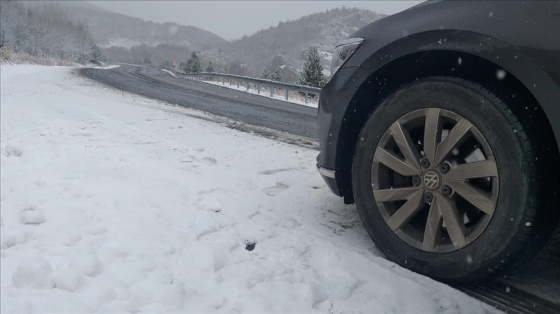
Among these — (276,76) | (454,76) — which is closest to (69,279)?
(454,76)

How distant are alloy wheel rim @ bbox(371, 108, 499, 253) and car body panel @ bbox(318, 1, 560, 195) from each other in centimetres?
35

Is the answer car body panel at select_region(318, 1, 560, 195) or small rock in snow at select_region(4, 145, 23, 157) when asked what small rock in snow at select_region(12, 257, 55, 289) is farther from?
small rock in snow at select_region(4, 145, 23, 157)

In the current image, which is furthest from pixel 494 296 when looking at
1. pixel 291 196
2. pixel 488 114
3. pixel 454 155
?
pixel 291 196

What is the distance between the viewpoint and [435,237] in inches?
86.0

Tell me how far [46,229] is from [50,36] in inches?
4056

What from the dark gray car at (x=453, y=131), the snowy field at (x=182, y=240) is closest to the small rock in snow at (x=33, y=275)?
the snowy field at (x=182, y=240)

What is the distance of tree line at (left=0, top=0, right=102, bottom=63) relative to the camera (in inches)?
2569

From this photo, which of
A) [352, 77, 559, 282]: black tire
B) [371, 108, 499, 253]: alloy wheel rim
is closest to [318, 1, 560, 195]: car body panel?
[352, 77, 559, 282]: black tire

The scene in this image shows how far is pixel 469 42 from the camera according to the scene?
6.64 ft

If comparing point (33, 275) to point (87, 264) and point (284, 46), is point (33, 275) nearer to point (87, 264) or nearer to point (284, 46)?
point (87, 264)

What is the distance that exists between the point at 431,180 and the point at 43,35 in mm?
100959

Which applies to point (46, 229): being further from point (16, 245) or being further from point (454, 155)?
point (454, 155)

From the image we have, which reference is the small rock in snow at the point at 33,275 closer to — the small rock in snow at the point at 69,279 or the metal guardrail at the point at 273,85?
the small rock in snow at the point at 69,279

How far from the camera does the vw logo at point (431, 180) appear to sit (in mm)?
2176
